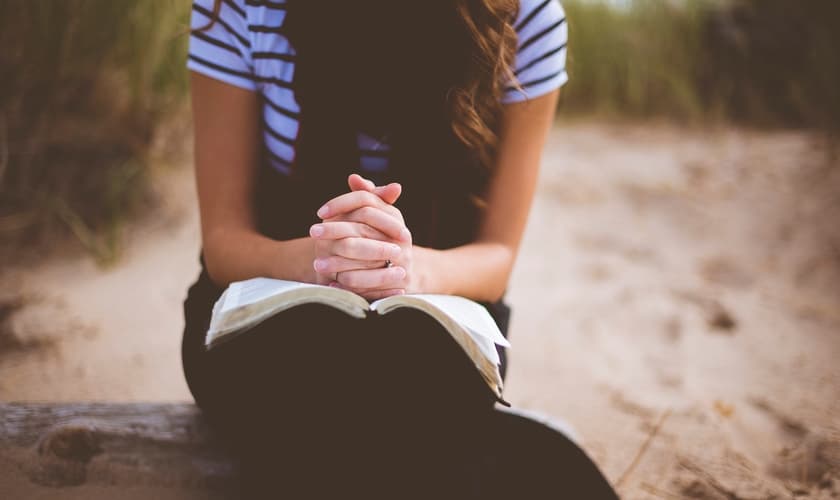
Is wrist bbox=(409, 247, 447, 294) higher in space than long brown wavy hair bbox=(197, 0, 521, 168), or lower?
lower

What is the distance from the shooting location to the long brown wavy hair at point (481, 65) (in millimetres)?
947

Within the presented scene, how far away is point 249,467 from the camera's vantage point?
106cm

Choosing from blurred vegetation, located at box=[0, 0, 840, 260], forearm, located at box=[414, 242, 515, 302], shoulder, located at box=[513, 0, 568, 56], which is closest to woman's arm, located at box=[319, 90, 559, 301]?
forearm, located at box=[414, 242, 515, 302]

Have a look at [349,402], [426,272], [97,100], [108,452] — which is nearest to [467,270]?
[426,272]

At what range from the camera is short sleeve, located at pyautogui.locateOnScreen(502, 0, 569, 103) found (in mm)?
1047

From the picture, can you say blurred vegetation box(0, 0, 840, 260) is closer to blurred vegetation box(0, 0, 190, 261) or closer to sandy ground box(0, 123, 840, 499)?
blurred vegetation box(0, 0, 190, 261)

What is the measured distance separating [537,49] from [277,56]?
1.62 ft

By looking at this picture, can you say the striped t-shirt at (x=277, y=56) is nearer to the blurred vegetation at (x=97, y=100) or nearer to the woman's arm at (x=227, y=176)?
the woman's arm at (x=227, y=176)

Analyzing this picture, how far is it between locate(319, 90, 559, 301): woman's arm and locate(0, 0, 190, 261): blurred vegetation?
1.51 metres

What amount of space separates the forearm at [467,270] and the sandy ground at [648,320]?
2.13 feet

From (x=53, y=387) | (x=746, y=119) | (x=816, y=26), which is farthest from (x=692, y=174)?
(x=53, y=387)

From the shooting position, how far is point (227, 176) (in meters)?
1.09

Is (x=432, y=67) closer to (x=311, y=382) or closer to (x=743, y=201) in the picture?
(x=311, y=382)

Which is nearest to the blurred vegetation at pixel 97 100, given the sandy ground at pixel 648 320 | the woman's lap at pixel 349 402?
the sandy ground at pixel 648 320
